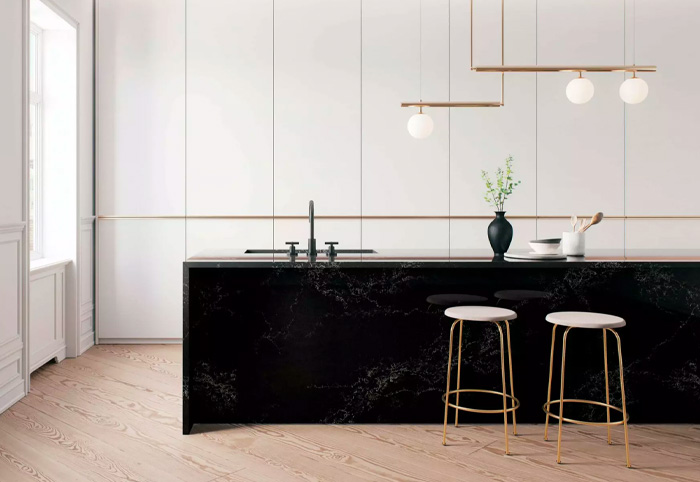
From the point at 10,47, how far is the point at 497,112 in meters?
3.68

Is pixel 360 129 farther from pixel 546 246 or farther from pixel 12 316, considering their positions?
pixel 12 316

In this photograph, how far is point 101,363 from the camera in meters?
4.72

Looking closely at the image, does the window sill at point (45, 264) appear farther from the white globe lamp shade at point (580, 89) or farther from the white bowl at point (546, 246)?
the white globe lamp shade at point (580, 89)

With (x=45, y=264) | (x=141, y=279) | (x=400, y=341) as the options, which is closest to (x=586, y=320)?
(x=400, y=341)

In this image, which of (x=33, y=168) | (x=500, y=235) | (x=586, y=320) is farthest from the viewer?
(x=33, y=168)

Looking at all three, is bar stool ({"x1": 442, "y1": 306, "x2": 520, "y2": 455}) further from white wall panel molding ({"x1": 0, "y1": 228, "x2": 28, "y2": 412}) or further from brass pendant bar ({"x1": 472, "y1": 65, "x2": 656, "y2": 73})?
white wall panel molding ({"x1": 0, "y1": 228, "x2": 28, "y2": 412})

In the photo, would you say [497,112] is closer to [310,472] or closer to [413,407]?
[413,407]

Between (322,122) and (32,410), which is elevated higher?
(322,122)

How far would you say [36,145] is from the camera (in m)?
4.87

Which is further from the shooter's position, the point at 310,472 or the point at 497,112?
the point at 497,112

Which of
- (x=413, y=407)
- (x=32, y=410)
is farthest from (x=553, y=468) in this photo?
(x=32, y=410)

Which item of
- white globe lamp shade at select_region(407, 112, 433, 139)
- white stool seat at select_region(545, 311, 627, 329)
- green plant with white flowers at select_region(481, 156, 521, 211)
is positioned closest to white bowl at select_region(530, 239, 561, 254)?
green plant with white flowers at select_region(481, 156, 521, 211)

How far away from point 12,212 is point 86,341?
1.72 m

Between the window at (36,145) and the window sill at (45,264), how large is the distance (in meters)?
0.13
